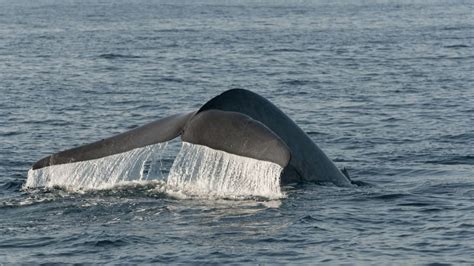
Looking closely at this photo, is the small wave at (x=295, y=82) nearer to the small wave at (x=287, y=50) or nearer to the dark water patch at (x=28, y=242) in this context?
the small wave at (x=287, y=50)

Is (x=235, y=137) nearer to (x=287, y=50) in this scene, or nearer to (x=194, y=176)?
(x=194, y=176)

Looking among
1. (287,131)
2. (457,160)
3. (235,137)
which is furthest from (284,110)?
(235,137)

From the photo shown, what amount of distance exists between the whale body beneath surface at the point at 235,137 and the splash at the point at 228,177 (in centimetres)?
19

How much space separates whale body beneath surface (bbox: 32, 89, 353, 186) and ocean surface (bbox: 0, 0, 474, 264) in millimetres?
402

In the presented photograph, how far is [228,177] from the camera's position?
34.7 feet

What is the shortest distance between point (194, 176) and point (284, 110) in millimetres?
9610

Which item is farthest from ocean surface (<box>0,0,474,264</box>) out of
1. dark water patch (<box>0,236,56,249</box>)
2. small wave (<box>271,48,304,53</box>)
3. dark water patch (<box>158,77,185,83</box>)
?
dark water patch (<box>158,77,185,83</box>)

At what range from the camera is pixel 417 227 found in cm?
1062

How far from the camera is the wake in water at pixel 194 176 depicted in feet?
33.6

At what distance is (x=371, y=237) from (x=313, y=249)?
2.23 ft

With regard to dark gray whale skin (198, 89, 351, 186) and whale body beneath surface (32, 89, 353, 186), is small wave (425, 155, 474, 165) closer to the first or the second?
dark gray whale skin (198, 89, 351, 186)

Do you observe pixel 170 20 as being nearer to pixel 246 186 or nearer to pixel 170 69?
pixel 170 69

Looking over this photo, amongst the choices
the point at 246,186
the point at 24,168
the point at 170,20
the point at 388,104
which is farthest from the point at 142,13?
the point at 246,186

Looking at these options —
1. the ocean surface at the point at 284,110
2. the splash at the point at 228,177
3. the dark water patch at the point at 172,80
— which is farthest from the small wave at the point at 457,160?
the dark water patch at the point at 172,80
